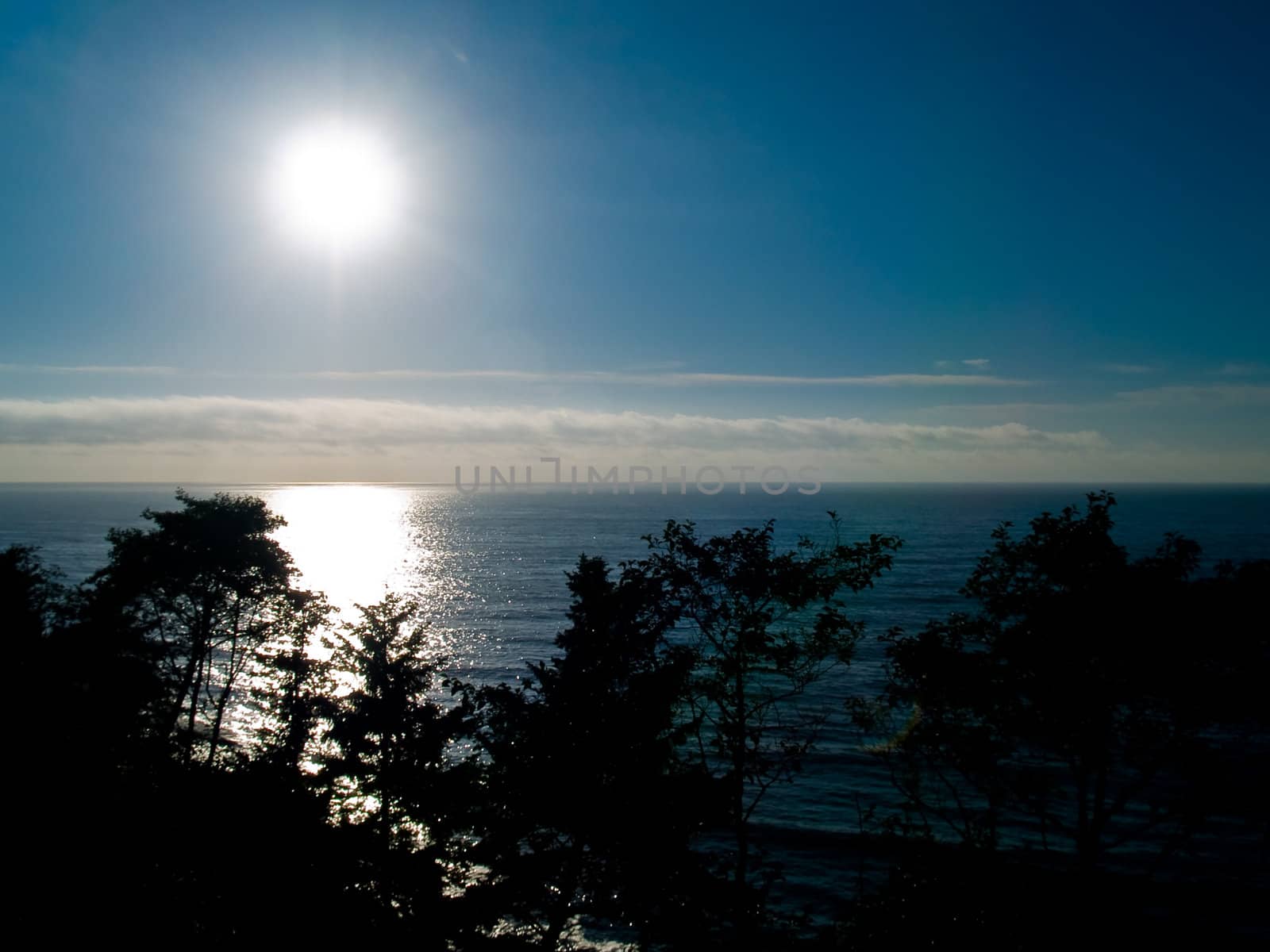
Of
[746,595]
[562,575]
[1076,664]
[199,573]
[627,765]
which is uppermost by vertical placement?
[746,595]

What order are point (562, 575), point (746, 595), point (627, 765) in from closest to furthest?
point (627, 765)
point (746, 595)
point (562, 575)

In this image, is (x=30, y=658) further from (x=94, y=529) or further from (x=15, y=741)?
(x=94, y=529)

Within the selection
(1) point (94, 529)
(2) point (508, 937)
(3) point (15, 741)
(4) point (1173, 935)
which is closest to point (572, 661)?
(2) point (508, 937)

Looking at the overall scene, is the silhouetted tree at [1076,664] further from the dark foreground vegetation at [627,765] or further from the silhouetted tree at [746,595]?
the silhouetted tree at [746,595]

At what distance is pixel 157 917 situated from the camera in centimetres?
1246

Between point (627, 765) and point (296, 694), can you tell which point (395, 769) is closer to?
point (627, 765)

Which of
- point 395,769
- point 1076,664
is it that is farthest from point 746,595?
point 395,769

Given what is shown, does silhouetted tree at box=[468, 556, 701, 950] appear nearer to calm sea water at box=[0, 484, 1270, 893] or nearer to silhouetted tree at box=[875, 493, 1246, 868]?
silhouetted tree at box=[875, 493, 1246, 868]

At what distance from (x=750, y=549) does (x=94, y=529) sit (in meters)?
194

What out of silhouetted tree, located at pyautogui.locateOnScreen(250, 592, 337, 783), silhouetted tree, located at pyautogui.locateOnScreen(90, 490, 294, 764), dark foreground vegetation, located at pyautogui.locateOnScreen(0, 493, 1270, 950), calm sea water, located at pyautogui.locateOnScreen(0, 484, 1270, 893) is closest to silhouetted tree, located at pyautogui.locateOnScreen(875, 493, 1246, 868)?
dark foreground vegetation, located at pyautogui.locateOnScreen(0, 493, 1270, 950)

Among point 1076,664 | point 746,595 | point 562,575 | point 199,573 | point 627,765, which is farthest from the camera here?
point 562,575

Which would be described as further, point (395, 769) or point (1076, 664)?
point (395, 769)

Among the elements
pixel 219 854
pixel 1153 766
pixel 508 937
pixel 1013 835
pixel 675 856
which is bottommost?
pixel 1013 835

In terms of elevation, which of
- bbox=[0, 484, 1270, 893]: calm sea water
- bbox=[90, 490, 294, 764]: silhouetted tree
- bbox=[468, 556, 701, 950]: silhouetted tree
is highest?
bbox=[90, 490, 294, 764]: silhouetted tree
